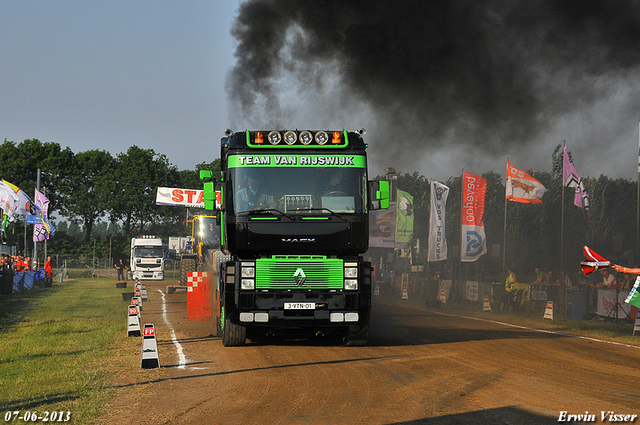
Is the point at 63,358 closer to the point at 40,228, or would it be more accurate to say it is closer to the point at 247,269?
the point at 247,269

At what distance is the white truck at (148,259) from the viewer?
44.8m

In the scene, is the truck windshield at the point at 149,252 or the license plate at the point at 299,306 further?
the truck windshield at the point at 149,252

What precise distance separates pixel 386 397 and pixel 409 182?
83836 millimetres

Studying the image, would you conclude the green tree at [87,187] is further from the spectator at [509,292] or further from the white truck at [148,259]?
the spectator at [509,292]

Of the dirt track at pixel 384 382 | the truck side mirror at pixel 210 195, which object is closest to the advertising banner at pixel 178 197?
the dirt track at pixel 384 382

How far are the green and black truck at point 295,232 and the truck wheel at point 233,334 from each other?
0.67 meters

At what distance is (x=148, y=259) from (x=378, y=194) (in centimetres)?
3583

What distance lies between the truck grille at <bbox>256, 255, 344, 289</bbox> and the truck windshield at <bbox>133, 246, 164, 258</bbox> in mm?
35384

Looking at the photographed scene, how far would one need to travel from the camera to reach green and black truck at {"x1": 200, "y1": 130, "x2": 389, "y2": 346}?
37.4 feet

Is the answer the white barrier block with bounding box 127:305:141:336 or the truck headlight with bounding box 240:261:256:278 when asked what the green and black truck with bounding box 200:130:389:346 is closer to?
the truck headlight with bounding box 240:261:256:278

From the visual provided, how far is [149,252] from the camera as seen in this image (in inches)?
1784

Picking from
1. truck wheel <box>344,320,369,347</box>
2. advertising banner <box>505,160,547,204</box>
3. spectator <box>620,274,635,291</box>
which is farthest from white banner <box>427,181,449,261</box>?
truck wheel <box>344,320,369,347</box>

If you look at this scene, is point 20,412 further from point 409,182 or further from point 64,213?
point 409,182

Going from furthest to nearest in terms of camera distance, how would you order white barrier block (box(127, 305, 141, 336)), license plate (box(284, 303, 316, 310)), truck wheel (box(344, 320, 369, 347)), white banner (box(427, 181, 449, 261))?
1. white banner (box(427, 181, 449, 261))
2. white barrier block (box(127, 305, 141, 336))
3. truck wheel (box(344, 320, 369, 347))
4. license plate (box(284, 303, 316, 310))
